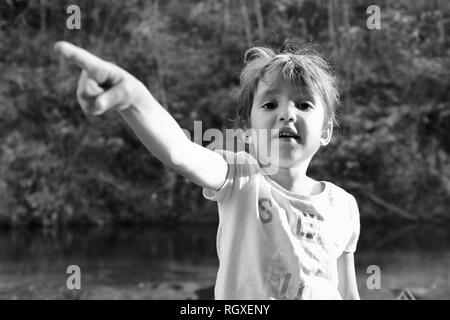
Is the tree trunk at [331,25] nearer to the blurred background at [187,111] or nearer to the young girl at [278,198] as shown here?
the blurred background at [187,111]

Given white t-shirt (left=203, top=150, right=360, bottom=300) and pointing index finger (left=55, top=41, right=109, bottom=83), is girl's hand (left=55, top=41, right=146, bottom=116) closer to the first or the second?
pointing index finger (left=55, top=41, right=109, bottom=83)

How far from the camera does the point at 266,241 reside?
0.66m

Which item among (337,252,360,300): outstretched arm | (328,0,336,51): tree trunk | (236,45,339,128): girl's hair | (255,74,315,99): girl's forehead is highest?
(328,0,336,51): tree trunk

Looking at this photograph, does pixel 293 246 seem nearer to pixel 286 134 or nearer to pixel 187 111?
pixel 286 134

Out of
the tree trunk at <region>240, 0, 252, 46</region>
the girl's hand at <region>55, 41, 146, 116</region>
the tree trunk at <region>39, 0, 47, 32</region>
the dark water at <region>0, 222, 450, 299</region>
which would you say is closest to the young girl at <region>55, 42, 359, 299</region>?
the girl's hand at <region>55, 41, 146, 116</region>

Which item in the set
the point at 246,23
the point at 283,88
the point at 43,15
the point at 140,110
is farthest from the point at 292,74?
the point at 43,15

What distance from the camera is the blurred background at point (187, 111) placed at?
293 cm

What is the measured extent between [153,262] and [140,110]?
200 cm

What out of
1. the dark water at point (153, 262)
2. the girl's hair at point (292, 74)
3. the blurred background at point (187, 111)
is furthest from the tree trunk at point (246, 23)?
the girl's hair at point (292, 74)

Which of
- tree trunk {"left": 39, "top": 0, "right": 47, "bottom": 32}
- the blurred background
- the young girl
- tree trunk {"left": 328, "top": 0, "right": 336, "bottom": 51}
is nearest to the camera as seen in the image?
the young girl

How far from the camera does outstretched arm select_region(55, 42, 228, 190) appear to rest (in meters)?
0.46

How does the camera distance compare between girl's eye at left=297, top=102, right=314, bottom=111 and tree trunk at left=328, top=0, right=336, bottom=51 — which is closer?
girl's eye at left=297, top=102, right=314, bottom=111
